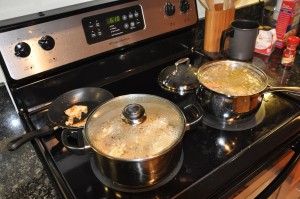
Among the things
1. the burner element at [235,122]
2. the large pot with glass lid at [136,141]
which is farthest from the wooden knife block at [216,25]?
the large pot with glass lid at [136,141]

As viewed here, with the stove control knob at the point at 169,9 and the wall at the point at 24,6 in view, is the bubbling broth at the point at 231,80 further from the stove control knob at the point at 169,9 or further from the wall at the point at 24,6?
the wall at the point at 24,6

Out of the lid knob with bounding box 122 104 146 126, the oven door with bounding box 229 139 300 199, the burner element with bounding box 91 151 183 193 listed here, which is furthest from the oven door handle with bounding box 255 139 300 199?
the lid knob with bounding box 122 104 146 126

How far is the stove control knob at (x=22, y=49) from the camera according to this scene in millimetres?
700

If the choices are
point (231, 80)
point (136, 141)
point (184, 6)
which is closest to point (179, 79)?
point (231, 80)

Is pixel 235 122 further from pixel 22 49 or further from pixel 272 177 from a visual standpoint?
pixel 22 49

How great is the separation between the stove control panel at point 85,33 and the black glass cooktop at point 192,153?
162 mm

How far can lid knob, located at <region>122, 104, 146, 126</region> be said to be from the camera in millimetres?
575

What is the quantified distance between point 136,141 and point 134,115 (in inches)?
2.2

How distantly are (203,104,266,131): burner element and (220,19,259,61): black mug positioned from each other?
34 cm

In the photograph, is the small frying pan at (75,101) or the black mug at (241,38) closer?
the small frying pan at (75,101)

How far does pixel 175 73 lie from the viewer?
0.88 metres

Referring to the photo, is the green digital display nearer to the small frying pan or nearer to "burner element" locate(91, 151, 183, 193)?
the small frying pan

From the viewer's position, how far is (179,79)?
33.9 inches

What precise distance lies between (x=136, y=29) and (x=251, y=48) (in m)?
0.44
